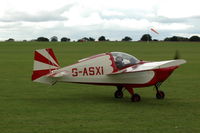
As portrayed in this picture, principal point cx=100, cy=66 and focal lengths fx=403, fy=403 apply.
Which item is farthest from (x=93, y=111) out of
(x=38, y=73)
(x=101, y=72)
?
(x=38, y=73)

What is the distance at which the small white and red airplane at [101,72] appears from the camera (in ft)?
44.7

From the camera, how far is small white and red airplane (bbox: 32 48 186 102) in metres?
13.6

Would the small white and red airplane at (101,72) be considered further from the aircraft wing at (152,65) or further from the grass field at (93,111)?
the grass field at (93,111)

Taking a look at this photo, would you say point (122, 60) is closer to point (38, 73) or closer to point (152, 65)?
point (152, 65)

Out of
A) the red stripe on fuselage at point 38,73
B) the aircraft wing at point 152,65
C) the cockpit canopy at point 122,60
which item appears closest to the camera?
the aircraft wing at point 152,65

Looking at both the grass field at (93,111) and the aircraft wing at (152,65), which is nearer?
the grass field at (93,111)

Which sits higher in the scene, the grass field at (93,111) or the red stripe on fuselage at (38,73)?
the red stripe on fuselage at (38,73)

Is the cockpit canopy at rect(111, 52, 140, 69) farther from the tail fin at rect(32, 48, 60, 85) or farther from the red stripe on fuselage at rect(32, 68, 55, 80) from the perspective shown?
the red stripe on fuselage at rect(32, 68, 55, 80)

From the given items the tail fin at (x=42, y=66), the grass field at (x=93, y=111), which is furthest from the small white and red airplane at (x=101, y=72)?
the grass field at (x=93, y=111)

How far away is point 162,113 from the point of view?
1160 cm

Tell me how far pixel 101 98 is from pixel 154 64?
8.39ft

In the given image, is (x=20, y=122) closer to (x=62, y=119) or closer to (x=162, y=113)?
(x=62, y=119)

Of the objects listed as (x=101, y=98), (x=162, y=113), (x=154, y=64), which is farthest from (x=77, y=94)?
(x=162, y=113)

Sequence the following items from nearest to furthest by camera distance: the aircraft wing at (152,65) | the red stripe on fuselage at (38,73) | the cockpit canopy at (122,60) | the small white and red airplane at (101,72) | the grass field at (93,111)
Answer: the grass field at (93,111)
the aircraft wing at (152,65)
the small white and red airplane at (101,72)
the red stripe on fuselage at (38,73)
the cockpit canopy at (122,60)
